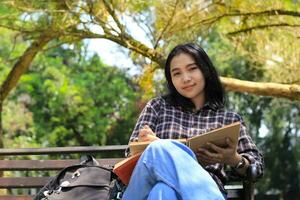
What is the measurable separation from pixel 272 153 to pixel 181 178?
19.1m

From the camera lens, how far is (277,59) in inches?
205

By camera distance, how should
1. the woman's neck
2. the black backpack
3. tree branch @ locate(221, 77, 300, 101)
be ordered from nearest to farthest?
the black backpack → the woman's neck → tree branch @ locate(221, 77, 300, 101)

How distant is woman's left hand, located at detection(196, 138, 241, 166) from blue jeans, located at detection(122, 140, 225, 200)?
309 mm

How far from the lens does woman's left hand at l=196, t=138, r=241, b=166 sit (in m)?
2.08

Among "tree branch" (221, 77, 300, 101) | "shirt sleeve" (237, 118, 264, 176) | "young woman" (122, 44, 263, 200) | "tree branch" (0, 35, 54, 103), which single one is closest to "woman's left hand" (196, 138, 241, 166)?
"young woman" (122, 44, 263, 200)

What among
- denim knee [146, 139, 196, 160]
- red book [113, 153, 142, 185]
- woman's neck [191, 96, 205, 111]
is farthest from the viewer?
woman's neck [191, 96, 205, 111]

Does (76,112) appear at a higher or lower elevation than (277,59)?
lower

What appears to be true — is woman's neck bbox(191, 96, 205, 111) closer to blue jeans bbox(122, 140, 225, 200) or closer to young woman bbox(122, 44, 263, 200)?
young woman bbox(122, 44, 263, 200)

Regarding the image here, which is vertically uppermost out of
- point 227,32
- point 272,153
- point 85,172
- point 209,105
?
point 227,32

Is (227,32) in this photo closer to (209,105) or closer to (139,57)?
(139,57)

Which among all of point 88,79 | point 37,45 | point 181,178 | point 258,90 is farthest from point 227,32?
point 88,79

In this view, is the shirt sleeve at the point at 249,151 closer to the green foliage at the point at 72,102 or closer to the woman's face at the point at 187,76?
the woman's face at the point at 187,76

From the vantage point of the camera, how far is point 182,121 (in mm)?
2502

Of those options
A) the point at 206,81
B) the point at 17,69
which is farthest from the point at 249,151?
the point at 17,69
